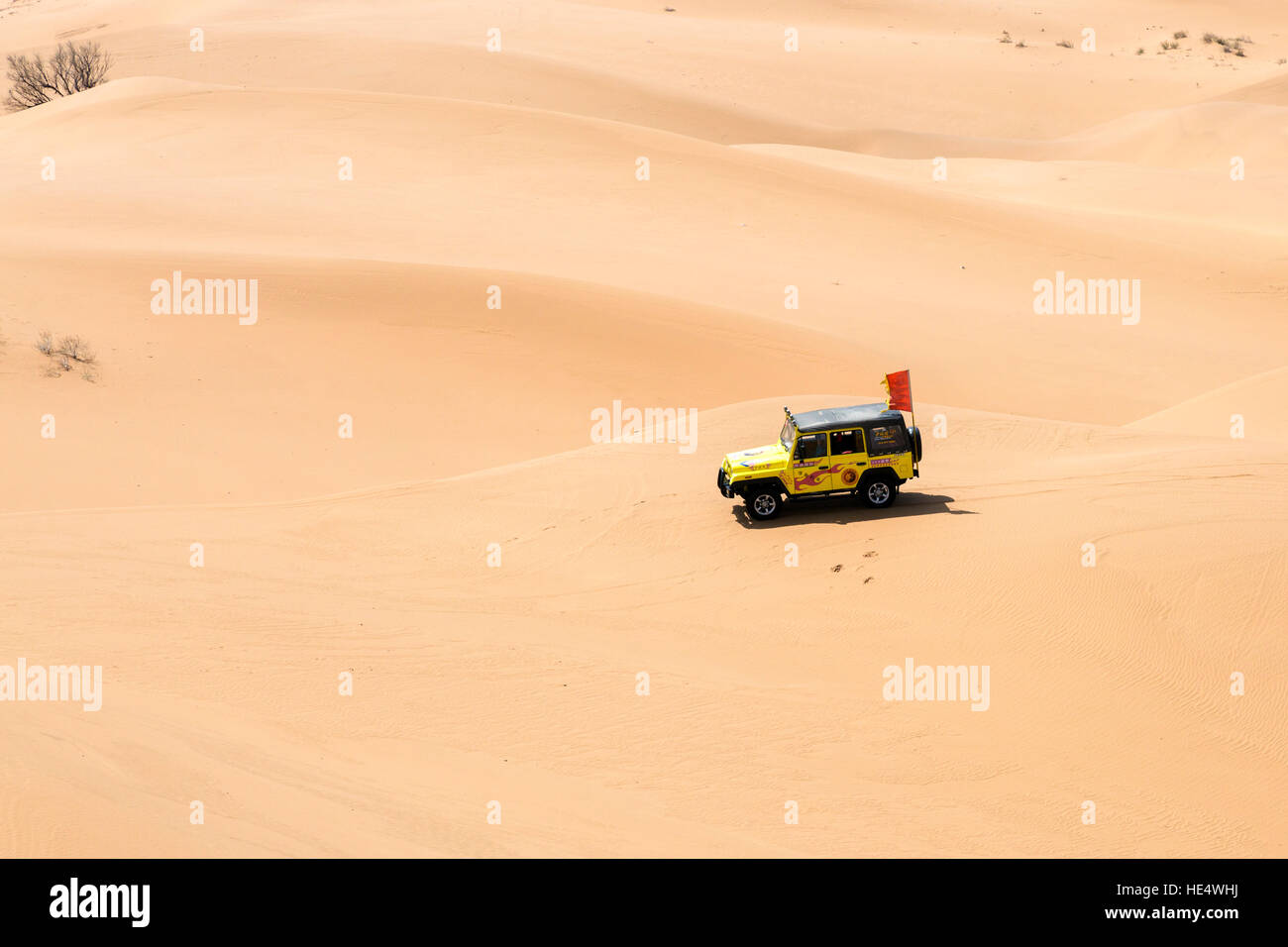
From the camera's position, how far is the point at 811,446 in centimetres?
1310

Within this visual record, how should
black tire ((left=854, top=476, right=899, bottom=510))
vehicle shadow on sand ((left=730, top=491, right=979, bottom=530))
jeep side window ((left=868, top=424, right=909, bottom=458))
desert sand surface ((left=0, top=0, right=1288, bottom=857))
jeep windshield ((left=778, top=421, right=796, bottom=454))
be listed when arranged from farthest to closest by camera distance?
jeep windshield ((left=778, top=421, right=796, bottom=454)), black tire ((left=854, top=476, right=899, bottom=510)), jeep side window ((left=868, top=424, right=909, bottom=458)), vehicle shadow on sand ((left=730, top=491, right=979, bottom=530)), desert sand surface ((left=0, top=0, right=1288, bottom=857))

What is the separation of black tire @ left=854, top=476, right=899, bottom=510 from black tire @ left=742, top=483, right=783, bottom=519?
3.09 ft

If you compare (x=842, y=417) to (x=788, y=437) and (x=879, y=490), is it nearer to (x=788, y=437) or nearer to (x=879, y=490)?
(x=788, y=437)

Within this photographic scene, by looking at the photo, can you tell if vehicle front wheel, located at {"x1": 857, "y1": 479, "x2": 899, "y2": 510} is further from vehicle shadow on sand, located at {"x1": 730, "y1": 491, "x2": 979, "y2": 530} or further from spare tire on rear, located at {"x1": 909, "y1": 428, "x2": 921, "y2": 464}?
spare tire on rear, located at {"x1": 909, "y1": 428, "x2": 921, "y2": 464}

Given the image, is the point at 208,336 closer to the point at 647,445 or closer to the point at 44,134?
the point at 647,445

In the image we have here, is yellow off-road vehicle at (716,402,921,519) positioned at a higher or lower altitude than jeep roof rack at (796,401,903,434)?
lower

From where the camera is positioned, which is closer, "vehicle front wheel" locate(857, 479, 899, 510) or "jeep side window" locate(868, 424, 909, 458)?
"jeep side window" locate(868, 424, 909, 458)

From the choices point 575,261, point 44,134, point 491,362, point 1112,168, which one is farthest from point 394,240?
point 1112,168

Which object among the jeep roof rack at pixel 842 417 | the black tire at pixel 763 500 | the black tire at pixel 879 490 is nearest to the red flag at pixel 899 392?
the jeep roof rack at pixel 842 417

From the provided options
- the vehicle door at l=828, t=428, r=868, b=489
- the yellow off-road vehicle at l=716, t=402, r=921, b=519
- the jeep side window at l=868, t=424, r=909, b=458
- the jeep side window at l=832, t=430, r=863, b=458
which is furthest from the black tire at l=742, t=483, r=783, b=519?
the jeep side window at l=868, t=424, r=909, b=458

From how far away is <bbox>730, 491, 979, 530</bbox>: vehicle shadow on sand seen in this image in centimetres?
1292

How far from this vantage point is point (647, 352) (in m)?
20.7

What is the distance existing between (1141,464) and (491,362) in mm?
10954

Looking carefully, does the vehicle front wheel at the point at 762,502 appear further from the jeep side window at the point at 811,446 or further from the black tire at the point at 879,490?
the black tire at the point at 879,490
